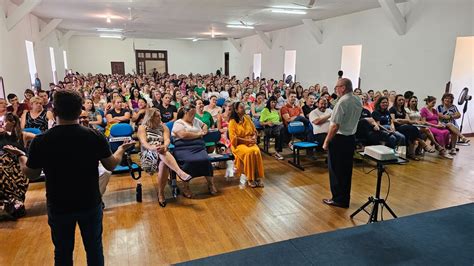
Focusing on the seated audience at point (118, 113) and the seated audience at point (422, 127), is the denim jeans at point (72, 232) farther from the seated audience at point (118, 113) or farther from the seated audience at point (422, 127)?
the seated audience at point (422, 127)

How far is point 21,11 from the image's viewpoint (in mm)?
6809

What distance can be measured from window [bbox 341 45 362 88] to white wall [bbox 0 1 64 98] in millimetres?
8962

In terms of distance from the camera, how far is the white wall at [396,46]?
6.72 metres

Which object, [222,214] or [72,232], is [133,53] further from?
[72,232]

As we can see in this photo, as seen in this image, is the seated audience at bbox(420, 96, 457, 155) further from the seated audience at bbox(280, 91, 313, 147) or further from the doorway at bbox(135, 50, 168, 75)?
the doorway at bbox(135, 50, 168, 75)

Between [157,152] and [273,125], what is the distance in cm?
257

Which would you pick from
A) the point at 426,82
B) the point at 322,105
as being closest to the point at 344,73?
the point at 426,82

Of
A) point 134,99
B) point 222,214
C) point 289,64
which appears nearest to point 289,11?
point 134,99

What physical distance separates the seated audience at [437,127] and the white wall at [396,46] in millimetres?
1326

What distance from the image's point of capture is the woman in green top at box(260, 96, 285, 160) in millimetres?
5633

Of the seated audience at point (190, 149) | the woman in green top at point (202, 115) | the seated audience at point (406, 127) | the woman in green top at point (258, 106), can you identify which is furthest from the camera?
the woman in green top at point (258, 106)

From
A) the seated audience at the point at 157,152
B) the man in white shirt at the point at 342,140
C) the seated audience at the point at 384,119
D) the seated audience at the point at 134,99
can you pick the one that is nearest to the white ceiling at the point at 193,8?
the seated audience at the point at 134,99

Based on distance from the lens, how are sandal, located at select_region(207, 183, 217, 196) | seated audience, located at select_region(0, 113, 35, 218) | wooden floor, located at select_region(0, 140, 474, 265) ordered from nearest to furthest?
1. wooden floor, located at select_region(0, 140, 474, 265)
2. seated audience, located at select_region(0, 113, 35, 218)
3. sandal, located at select_region(207, 183, 217, 196)

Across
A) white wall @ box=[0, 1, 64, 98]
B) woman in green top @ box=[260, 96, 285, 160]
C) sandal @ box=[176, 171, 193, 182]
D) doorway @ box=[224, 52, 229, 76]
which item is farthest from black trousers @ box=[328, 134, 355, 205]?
doorway @ box=[224, 52, 229, 76]
